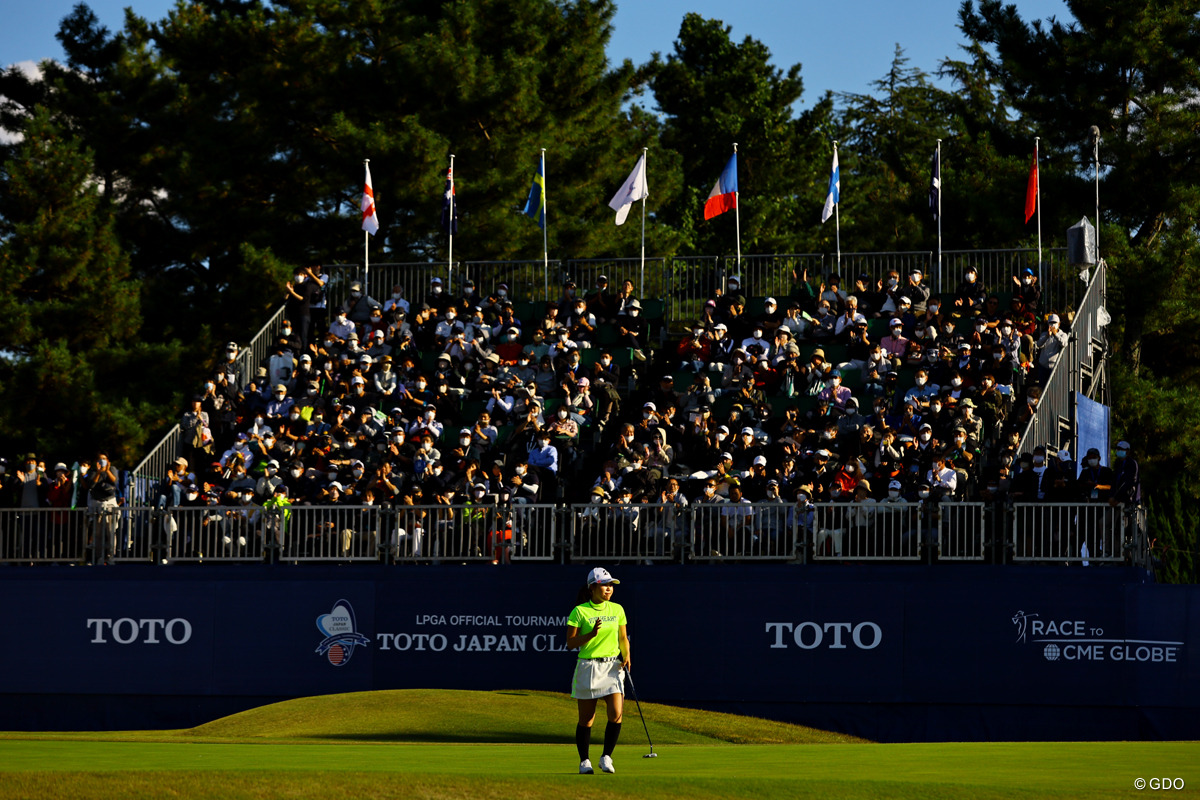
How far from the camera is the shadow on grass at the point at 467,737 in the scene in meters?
21.8

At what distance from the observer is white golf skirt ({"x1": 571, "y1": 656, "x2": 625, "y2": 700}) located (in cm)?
1478

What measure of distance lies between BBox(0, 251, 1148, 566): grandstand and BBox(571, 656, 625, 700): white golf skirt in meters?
9.30

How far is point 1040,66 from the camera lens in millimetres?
43906

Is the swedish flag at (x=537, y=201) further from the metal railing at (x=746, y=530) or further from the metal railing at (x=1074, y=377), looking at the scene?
the metal railing at (x=746, y=530)

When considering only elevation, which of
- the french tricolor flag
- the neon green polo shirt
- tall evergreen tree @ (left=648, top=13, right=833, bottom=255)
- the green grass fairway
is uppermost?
tall evergreen tree @ (left=648, top=13, right=833, bottom=255)

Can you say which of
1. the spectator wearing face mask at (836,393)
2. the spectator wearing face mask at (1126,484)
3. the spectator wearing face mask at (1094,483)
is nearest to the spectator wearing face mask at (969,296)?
the spectator wearing face mask at (836,393)

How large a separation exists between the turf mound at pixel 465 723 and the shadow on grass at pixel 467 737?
1 centimetres

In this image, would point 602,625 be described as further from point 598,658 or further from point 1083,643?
point 1083,643

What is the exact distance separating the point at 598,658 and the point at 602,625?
12.2 inches

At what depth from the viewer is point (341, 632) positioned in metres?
25.5

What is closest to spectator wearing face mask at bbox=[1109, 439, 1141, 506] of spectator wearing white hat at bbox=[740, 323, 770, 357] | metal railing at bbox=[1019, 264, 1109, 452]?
metal railing at bbox=[1019, 264, 1109, 452]

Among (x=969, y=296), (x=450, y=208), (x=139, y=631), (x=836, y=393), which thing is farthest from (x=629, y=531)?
→ (x=450, y=208)

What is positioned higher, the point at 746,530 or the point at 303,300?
the point at 303,300

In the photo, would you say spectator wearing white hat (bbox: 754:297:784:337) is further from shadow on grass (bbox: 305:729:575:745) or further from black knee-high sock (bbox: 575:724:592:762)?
black knee-high sock (bbox: 575:724:592:762)
